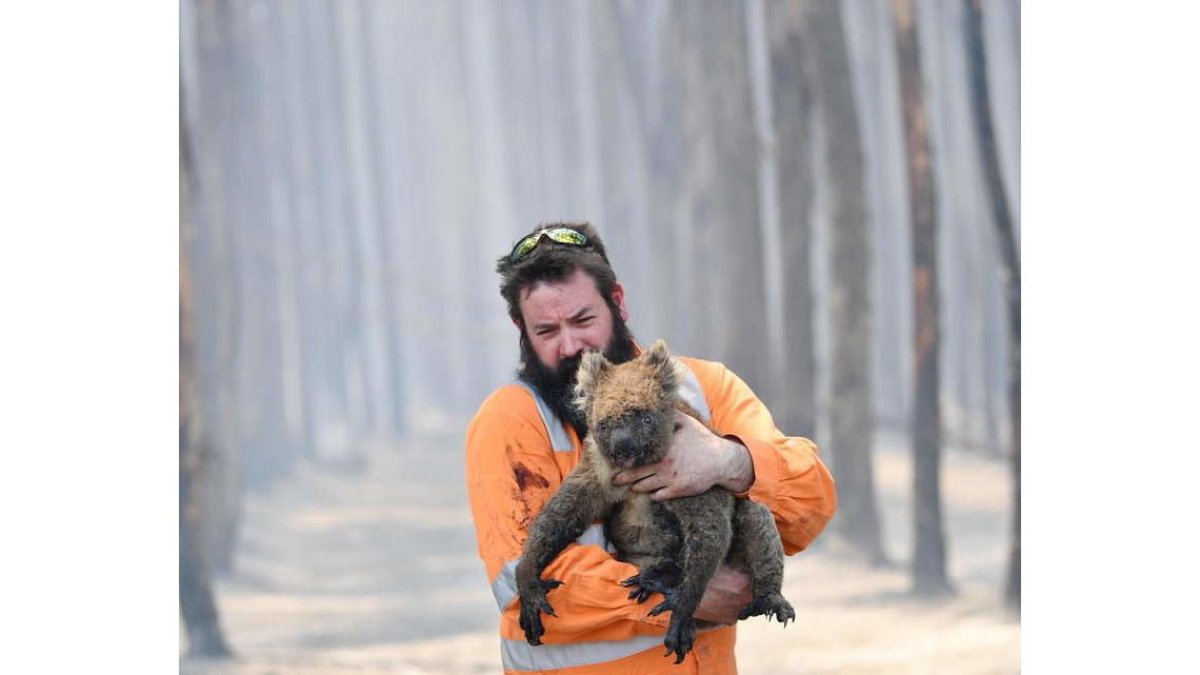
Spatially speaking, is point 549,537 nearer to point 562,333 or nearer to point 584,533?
point 584,533

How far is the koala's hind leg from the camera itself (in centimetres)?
201

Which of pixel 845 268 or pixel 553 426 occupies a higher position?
pixel 845 268

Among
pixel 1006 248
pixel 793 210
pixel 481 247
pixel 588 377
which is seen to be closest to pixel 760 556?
pixel 588 377

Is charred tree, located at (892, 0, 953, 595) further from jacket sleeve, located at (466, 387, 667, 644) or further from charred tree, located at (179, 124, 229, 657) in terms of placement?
jacket sleeve, located at (466, 387, 667, 644)

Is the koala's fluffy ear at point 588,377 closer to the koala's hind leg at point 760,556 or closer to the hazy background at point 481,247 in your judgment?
the koala's hind leg at point 760,556

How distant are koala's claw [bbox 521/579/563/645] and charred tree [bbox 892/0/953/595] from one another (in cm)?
533

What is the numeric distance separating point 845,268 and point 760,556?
18.5 feet

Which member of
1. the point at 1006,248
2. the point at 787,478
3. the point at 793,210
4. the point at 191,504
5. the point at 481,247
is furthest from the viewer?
the point at 793,210

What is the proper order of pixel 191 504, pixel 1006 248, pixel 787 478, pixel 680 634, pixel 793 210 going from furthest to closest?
pixel 793 210, pixel 1006 248, pixel 191 504, pixel 787 478, pixel 680 634

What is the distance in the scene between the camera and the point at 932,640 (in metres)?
6.64

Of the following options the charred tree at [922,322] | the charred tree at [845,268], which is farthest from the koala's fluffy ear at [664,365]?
the charred tree at [845,268]

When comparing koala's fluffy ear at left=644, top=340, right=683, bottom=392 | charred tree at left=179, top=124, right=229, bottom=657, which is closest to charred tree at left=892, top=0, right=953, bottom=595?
charred tree at left=179, top=124, right=229, bottom=657

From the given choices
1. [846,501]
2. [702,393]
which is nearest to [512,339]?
[846,501]

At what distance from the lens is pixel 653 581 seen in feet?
6.55
